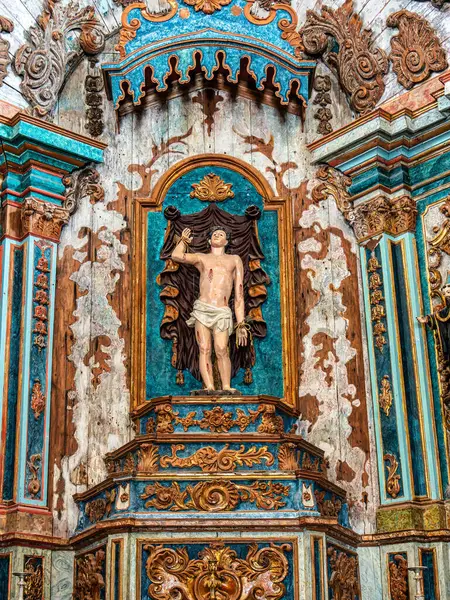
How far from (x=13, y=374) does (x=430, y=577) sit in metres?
4.41

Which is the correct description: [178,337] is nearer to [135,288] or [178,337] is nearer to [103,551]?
[135,288]

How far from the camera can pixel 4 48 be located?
37.7 feet

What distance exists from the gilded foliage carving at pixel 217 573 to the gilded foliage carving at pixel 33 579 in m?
1.35

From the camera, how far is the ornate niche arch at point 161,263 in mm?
10984

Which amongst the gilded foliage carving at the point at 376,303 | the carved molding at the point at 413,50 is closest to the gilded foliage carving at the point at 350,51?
the carved molding at the point at 413,50

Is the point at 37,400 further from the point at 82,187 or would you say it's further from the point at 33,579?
the point at 82,187

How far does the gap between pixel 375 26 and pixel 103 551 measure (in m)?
6.42

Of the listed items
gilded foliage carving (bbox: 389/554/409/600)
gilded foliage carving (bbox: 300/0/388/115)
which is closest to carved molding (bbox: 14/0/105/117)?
gilded foliage carving (bbox: 300/0/388/115)

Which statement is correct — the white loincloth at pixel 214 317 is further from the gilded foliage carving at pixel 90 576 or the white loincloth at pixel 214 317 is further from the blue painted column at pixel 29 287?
the gilded foliage carving at pixel 90 576

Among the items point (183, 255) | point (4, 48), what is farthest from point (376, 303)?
point (4, 48)

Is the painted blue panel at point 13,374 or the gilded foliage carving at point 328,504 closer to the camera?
the gilded foliage carving at point 328,504

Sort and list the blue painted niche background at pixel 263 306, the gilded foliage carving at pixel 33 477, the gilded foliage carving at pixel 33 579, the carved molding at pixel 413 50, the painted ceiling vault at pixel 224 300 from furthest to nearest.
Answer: the carved molding at pixel 413 50
the blue painted niche background at pixel 263 306
the gilded foliage carving at pixel 33 477
the gilded foliage carving at pixel 33 579
the painted ceiling vault at pixel 224 300

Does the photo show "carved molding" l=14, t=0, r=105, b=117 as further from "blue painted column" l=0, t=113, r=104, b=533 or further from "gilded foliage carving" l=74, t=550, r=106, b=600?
"gilded foliage carving" l=74, t=550, r=106, b=600

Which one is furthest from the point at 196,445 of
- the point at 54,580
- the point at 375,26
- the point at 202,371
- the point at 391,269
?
the point at 375,26
